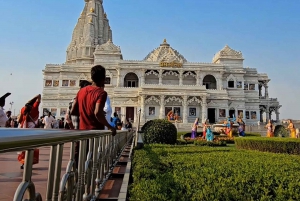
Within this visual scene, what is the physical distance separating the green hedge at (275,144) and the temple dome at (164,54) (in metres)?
32.9

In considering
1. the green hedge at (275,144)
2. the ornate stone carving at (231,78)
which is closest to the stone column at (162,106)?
the ornate stone carving at (231,78)

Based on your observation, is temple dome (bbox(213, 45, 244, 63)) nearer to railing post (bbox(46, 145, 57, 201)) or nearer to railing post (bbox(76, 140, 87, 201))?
railing post (bbox(76, 140, 87, 201))

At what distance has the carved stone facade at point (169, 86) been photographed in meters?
40.6

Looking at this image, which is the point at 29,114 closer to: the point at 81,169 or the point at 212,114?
the point at 81,169

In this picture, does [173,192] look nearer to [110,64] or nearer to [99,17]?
[110,64]

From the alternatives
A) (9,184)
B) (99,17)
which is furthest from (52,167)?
(99,17)

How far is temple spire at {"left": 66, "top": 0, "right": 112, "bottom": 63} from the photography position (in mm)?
49394

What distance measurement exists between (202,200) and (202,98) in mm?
38586

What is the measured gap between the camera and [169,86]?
134 feet

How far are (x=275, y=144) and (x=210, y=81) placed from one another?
37274 millimetres

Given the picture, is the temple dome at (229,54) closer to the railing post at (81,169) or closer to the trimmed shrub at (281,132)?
the trimmed shrub at (281,132)

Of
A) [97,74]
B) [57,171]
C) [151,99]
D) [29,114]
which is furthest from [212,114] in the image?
[57,171]

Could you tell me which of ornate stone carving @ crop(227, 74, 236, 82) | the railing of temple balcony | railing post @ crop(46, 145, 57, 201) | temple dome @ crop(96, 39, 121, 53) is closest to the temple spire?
temple dome @ crop(96, 39, 121, 53)

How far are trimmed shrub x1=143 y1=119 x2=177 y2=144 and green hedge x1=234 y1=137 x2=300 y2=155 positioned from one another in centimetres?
369
